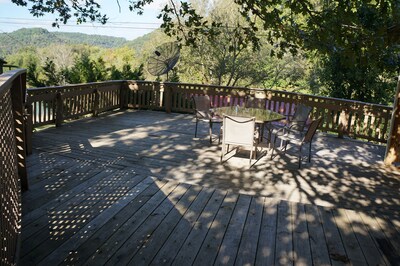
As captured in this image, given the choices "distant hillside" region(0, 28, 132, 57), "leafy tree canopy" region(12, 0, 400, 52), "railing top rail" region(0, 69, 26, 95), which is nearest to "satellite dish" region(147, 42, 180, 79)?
"leafy tree canopy" region(12, 0, 400, 52)

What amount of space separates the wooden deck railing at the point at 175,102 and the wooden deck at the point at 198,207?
115cm

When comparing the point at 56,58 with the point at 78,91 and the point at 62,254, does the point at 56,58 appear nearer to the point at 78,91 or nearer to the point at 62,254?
the point at 78,91

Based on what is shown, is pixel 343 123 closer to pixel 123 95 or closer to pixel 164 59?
pixel 164 59

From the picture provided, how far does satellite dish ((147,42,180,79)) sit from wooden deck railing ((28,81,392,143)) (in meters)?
0.70

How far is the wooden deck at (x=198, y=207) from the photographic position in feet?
→ 8.49

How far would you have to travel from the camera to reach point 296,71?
795 inches

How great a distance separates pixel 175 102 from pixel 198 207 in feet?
20.2

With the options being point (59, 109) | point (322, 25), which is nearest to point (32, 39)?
point (59, 109)

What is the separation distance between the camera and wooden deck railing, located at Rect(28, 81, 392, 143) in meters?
6.75

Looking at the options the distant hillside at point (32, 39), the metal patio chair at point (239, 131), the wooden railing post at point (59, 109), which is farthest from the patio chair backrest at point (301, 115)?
the distant hillside at point (32, 39)

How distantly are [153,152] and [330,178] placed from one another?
270cm

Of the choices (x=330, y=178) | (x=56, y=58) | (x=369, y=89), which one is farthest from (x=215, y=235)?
(x=56, y=58)

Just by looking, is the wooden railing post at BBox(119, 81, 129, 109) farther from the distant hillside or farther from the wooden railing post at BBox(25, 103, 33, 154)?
the distant hillside

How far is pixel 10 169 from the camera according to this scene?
7.98ft
